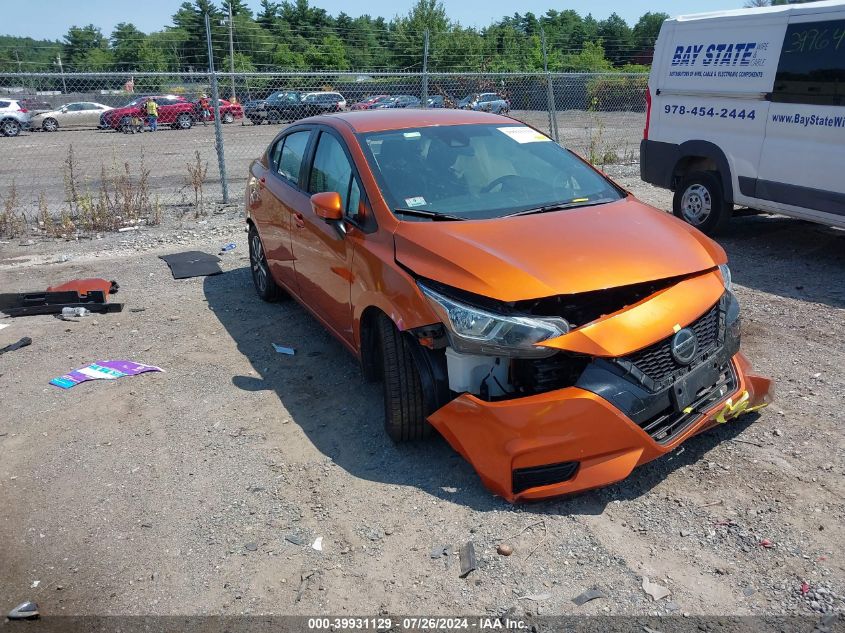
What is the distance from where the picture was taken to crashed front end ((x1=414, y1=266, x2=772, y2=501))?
3191 mm

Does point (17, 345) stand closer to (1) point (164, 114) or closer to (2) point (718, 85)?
(2) point (718, 85)

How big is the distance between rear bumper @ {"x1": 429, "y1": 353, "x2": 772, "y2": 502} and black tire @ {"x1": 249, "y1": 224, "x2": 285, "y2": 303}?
11.6ft

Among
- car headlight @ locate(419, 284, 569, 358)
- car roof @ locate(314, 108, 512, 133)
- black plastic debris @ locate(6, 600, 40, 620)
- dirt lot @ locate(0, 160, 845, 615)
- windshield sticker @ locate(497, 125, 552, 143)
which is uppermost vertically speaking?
car roof @ locate(314, 108, 512, 133)

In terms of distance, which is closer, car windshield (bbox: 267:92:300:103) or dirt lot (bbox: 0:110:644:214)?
dirt lot (bbox: 0:110:644:214)

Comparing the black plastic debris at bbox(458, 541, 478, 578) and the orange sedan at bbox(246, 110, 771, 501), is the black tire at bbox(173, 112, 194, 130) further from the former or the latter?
the black plastic debris at bbox(458, 541, 478, 578)

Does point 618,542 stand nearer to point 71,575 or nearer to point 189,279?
point 71,575

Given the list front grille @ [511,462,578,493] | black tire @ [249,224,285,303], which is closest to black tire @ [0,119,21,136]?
black tire @ [249,224,285,303]

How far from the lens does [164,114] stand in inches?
987

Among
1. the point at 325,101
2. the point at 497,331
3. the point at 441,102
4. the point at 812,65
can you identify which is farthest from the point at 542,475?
the point at 325,101

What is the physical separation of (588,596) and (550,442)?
2.12 feet

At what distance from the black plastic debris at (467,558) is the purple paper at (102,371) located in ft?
9.84

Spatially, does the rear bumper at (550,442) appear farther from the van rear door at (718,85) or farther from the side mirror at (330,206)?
the van rear door at (718,85)

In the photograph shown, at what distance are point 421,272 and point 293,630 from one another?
1722 mm

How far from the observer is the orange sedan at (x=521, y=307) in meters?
3.23
